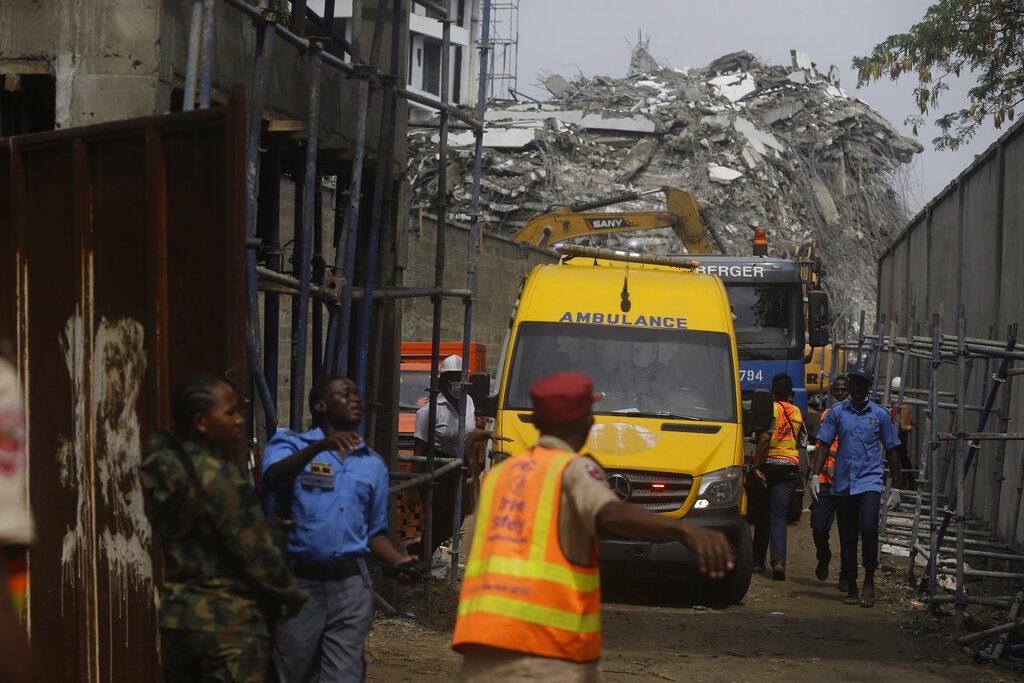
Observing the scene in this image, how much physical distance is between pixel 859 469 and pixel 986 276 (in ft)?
17.1

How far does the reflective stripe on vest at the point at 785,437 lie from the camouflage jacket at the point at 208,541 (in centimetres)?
848

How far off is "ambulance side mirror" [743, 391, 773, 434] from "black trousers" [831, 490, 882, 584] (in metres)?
1.06

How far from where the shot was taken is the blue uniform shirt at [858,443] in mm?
11016

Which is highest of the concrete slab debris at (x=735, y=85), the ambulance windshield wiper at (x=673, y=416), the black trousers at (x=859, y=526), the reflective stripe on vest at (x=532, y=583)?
the concrete slab debris at (x=735, y=85)

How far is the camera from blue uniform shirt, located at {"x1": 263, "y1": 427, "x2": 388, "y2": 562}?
206 inches

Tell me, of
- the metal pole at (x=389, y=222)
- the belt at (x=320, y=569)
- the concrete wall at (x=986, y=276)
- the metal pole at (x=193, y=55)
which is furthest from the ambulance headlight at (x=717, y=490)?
the metal pole at (x=193, y=55)

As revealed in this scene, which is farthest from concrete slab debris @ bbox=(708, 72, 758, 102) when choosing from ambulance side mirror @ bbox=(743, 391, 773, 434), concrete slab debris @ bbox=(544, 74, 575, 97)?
ambulance side mirror @ bbox=(743, 391, 773, 434)

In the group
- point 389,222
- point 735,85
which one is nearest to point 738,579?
point 389,222

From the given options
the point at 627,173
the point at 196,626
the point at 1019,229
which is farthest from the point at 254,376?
the point at 627,173

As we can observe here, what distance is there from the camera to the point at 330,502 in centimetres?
529

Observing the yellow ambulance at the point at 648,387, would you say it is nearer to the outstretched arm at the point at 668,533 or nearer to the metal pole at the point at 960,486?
the metal pole at the point at 960,486

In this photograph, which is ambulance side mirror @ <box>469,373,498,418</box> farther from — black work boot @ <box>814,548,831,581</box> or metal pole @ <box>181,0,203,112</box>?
metal pole @ <box>181,0,203,112</box>

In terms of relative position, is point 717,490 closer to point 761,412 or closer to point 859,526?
point 761,412

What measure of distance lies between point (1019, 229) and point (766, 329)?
15.7 ft
